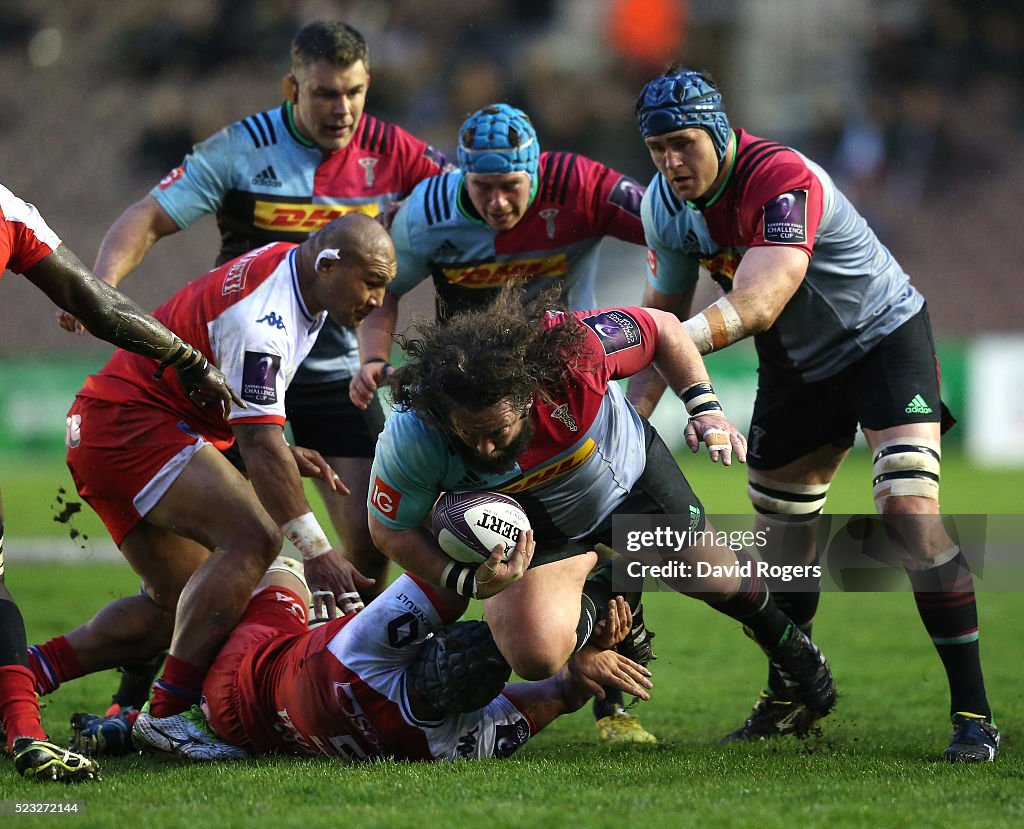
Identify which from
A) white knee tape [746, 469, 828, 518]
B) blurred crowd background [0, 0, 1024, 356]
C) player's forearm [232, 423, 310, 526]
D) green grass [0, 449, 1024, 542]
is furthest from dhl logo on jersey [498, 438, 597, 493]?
blurred crowd background [0, 0, 1024, 356]

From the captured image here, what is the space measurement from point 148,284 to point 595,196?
15.6m

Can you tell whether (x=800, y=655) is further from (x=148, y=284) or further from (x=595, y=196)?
(x=148, y=284)

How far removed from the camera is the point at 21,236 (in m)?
4.47

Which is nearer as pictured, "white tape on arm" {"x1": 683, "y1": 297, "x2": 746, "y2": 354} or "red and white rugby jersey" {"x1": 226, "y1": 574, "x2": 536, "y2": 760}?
"red and white rugby jersey" {"x1": 226, "y1": 574, "x2": 536, "y2": 760}

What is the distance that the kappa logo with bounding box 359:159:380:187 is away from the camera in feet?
22.7

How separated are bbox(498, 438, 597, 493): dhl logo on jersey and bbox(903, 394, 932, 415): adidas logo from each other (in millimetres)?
1408

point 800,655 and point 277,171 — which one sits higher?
point 277,171

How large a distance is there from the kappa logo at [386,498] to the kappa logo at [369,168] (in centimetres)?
268

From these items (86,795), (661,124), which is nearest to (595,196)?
(661,124)

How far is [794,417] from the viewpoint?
5930 millimetres

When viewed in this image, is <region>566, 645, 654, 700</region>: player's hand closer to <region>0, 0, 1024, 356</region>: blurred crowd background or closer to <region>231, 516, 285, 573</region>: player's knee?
<region>231, 516, 285, 573</region>: player's knee

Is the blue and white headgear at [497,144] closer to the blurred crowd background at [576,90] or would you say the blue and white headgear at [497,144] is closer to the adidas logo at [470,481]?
the adidas logo at [470,481]

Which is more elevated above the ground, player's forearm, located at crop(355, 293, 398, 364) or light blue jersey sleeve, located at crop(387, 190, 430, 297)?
light blue jersey sleeve, located at crop(387, 190, 430, 297)

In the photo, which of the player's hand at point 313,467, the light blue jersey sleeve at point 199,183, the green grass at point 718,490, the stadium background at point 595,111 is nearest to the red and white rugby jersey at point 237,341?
the player's hand at point 313,467
